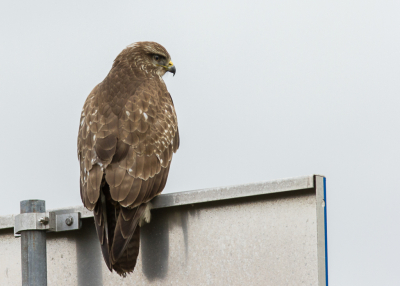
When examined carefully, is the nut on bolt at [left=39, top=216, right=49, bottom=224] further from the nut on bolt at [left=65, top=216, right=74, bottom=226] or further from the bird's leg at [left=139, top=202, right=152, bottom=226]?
the bird's leg at [left=139, top=202, right=152, bottom=226]

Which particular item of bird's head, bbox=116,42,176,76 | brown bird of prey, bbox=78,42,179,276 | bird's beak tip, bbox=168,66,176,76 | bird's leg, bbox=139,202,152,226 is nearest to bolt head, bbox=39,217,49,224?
brown bird of prey, bbox=78,42,179,276

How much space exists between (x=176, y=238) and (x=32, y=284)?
0.73 meters

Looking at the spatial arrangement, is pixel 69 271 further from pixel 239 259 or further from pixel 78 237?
pixel 239 259

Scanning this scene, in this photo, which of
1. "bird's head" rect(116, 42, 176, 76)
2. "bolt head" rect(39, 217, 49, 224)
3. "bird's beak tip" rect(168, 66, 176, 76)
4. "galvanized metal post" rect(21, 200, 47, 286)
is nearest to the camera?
"galvanized metal post" rect(21, 200, 47, 286)

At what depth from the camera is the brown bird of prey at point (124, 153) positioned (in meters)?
3.27

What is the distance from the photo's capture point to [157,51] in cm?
639

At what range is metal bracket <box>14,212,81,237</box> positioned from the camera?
294 centimetres

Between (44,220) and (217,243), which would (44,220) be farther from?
(217,243)

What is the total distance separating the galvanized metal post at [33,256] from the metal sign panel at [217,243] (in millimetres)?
155

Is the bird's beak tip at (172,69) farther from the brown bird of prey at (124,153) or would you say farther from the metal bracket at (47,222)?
the metal bracket at (47,222)

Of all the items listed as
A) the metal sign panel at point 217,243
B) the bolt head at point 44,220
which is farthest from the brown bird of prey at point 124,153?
the bolt head at point 44,220

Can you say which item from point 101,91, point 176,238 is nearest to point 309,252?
point 176,238

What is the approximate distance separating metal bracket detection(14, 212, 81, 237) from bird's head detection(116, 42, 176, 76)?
331 centimetres

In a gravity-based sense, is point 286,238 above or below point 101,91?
below
